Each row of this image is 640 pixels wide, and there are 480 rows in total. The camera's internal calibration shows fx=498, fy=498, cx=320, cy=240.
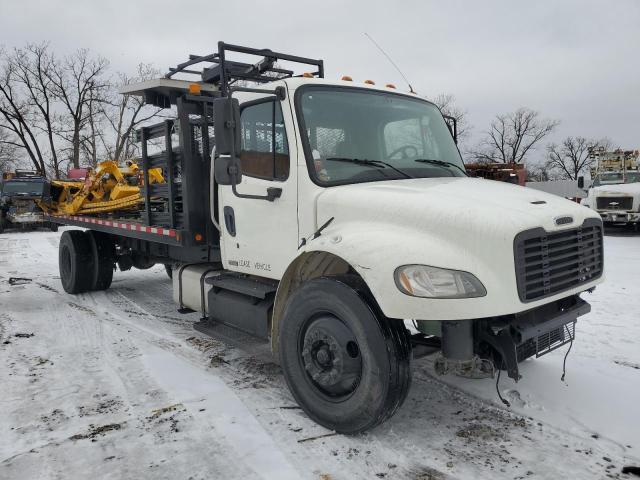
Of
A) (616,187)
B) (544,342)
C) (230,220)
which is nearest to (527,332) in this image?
(544,342)

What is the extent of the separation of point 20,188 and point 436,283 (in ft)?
76.0

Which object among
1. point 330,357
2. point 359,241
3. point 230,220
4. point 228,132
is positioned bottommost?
point 330,357

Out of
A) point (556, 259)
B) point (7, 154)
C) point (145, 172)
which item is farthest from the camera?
point (7, 154)

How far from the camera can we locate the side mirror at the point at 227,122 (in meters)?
3.40

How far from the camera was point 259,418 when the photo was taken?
347 cm

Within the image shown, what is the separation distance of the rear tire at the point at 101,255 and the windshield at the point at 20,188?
15220mm

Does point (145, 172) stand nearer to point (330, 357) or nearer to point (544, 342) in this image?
point (330, 357)

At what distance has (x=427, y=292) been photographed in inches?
107

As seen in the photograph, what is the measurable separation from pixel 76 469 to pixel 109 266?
5.54 metres

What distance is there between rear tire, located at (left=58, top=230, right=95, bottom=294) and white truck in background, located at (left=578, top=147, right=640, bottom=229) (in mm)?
13156

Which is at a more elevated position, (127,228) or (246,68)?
(246,68)

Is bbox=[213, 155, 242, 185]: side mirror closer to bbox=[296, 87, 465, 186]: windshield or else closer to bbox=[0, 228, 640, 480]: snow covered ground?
bbox=[296, 87, 465, 186]: windshield

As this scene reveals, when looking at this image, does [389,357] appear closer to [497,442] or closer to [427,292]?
[427,292]

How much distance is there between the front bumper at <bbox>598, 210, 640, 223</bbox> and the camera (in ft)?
50.5
